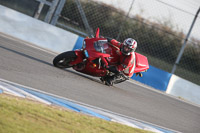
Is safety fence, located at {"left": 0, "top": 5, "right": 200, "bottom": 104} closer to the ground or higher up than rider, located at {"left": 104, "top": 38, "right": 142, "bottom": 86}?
closer to the ground

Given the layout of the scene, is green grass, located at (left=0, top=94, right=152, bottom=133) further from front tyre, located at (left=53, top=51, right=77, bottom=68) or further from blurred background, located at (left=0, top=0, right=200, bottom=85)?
blurred background, located at (left=0, top=0, right=200, bottom=85)

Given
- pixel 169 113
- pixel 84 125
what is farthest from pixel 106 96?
pixel 84 125

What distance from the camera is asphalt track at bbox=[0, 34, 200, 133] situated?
6672 mm

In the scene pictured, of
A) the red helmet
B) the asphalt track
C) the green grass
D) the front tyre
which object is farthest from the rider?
the green grass

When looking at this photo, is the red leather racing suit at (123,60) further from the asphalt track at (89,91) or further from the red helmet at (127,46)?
the asphalt track at (89,91)

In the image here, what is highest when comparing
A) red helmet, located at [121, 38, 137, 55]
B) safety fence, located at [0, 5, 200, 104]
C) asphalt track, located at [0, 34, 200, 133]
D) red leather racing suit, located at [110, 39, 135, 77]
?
red helmet, located at [121, 38, 137, 55]

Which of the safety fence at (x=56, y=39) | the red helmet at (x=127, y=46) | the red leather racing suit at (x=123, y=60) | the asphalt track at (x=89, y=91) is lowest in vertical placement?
the asphalt track at (x=89, y=91)

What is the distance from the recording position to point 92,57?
779 centimetres

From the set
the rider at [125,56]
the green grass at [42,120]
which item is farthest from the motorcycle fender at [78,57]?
the green grass at [42,120]

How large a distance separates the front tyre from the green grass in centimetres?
224

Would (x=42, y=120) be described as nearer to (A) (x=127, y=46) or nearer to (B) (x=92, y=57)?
(B) (x=92, y=57)

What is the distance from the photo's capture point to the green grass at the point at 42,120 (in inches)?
164

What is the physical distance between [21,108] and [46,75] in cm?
258

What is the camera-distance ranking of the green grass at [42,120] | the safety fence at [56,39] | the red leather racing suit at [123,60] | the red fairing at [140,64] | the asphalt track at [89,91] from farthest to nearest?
the safety fence at [56,39]
the red fairing at [140,64]
the red leather racing suit at [123,60]
the asphalt track at [89,91]
the green grass at [42,120]
